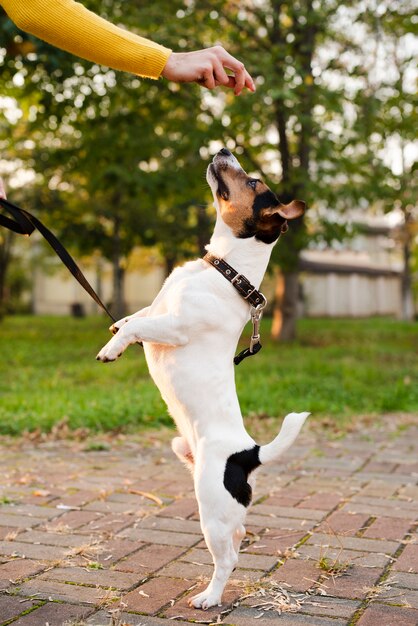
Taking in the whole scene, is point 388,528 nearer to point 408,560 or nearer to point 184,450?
point 408,560

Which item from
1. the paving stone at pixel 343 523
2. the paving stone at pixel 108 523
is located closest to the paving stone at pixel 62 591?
the paving stone at pixel 108 523

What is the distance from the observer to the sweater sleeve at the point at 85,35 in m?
2.59

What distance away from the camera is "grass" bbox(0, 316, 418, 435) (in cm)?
736

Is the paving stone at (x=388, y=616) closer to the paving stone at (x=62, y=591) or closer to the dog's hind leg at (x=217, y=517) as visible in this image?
the dog's hind leg at (x=217, y=517)

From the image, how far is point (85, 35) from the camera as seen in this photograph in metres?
2.64

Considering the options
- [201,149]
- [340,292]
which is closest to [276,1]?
[201,149]

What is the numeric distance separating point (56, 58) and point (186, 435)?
7.46m

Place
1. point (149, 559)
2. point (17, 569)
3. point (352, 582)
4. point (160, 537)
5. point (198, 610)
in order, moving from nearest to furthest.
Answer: point (198, 610) < point (352, 582) < point (17, 569) < point (149, 559) < point (160, 537)

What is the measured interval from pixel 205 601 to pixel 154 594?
26 cm

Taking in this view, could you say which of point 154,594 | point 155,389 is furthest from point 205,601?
point 155,389

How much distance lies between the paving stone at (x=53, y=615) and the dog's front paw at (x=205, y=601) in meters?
0.40

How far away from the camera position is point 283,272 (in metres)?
16.2

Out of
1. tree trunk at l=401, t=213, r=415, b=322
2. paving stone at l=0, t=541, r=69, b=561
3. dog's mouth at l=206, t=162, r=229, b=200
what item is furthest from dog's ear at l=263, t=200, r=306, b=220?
tree trunk at l=401, t=213, r=415, b=322

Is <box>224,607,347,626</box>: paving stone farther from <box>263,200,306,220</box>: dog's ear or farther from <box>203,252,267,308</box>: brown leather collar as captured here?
<box>263,200,306,220</box>: dog's ear
